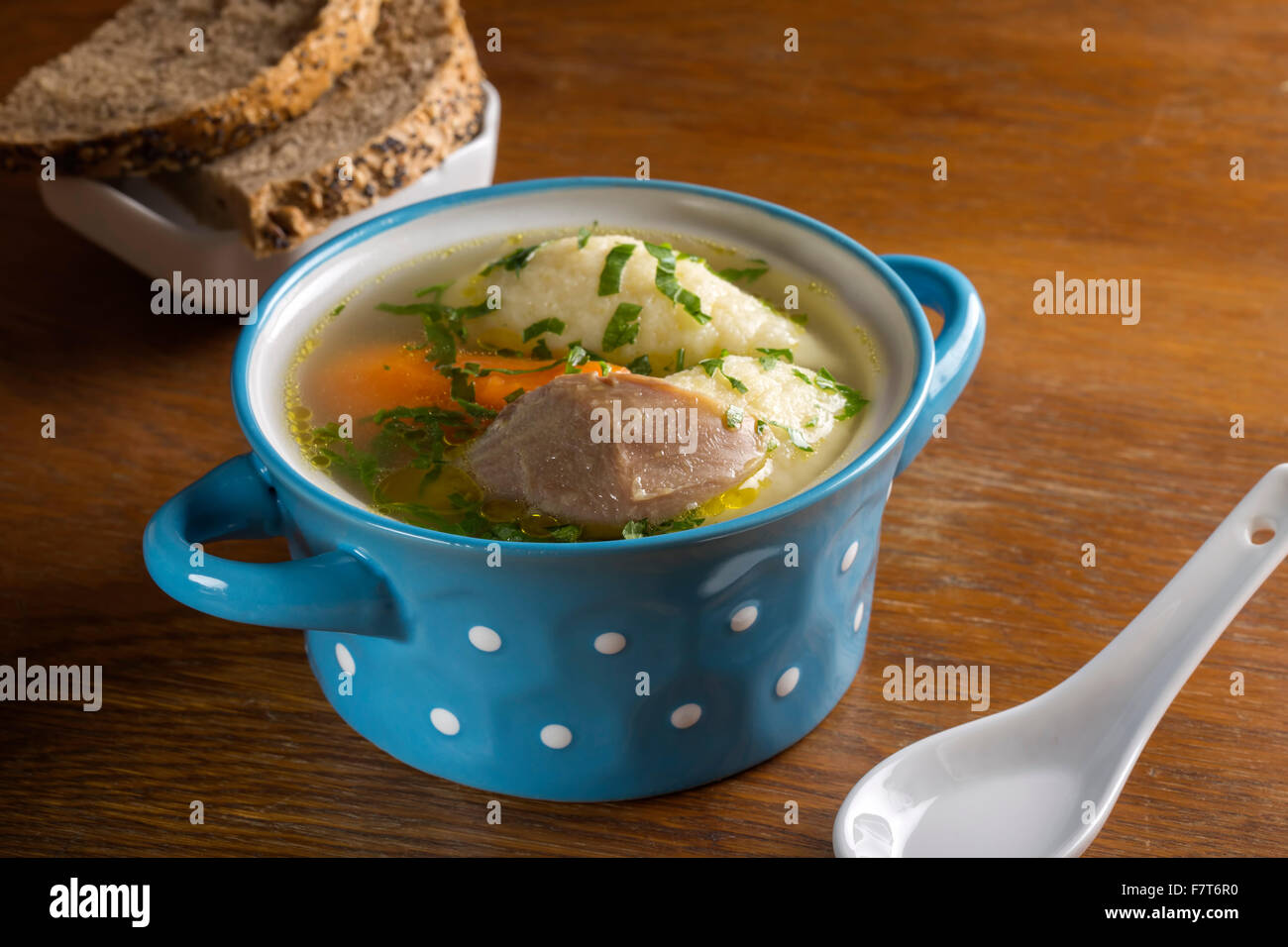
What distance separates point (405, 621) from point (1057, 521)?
0.70 metres

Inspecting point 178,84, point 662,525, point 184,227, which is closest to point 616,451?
point 662,525

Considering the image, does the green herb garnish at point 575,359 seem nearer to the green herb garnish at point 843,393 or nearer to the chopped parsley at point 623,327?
the chopped parsley at point 623,327

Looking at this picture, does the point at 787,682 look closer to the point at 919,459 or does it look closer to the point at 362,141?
the point at 919,459

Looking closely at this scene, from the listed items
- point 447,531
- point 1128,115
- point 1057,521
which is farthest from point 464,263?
point 1128,115

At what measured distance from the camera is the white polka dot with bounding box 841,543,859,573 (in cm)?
100

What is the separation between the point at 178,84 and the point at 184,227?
202mm

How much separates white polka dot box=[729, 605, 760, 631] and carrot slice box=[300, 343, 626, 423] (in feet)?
0.80

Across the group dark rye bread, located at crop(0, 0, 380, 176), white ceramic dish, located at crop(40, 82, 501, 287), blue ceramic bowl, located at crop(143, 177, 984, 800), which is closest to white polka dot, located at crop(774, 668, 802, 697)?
blue ceramic bowl, located at crop(143, 177, 984, 800)

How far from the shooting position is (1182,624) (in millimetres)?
1035

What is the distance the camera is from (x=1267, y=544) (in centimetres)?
103

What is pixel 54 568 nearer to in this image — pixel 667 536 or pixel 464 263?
pixel 464 263

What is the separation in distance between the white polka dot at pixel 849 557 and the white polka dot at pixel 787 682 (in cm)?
9

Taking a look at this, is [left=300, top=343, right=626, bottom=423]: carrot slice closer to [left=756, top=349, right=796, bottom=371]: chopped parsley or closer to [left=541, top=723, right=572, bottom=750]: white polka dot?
[left=756, top=349, right=796, bottom=371]: chopped parsley

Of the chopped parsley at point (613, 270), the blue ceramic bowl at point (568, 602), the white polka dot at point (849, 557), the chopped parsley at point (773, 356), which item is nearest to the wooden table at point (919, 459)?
the blue ceramic bowl at point (568, 602)
